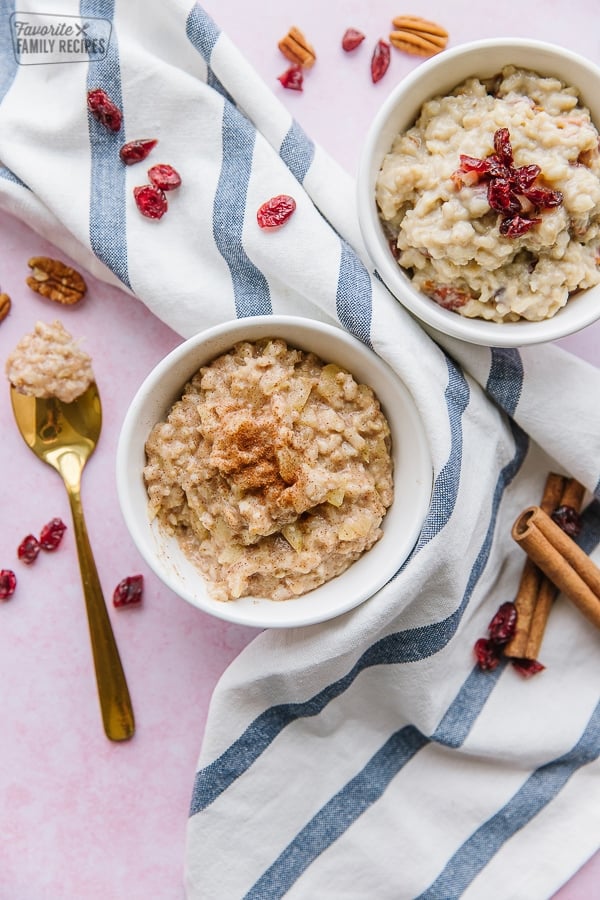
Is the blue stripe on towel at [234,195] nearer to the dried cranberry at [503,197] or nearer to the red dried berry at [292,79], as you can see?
the red dried berry at [292,79]

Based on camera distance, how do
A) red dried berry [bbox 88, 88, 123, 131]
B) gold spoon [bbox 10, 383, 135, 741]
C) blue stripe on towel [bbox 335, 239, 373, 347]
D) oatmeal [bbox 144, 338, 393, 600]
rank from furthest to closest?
gold spoon [bbox 10, 383, 135, 741] < red dried berry [bbox 88, 88, 123, 131] < blue stripe on towel [bbox 335, 239, 373, 347] < oatmeal [bbox 144, 338, 393, 600]

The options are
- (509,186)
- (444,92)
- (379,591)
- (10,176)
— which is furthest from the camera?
(10,176)

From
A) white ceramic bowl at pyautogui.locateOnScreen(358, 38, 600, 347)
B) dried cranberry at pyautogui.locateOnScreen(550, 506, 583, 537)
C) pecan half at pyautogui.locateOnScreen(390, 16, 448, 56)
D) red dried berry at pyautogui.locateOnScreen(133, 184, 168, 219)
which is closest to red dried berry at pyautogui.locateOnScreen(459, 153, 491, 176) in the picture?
white ceramic bowl at pyautogui.locateOnScreen(358, 38, 600, 347)

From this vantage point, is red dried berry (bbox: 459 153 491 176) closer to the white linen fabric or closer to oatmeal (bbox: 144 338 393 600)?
the white linen fabric

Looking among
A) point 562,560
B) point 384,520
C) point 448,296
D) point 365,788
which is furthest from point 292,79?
point 365,788

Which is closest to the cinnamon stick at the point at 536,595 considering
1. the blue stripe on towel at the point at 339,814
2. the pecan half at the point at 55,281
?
the blue stripe on towel at the point at 339,814

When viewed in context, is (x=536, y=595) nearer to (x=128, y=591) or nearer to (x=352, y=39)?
(x=128, y=591)

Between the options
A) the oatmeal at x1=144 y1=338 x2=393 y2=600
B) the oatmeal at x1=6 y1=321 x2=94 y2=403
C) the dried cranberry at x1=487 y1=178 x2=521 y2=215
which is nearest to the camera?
the dried cranberry at x1=487 y1=178 x2=521 y2=215
